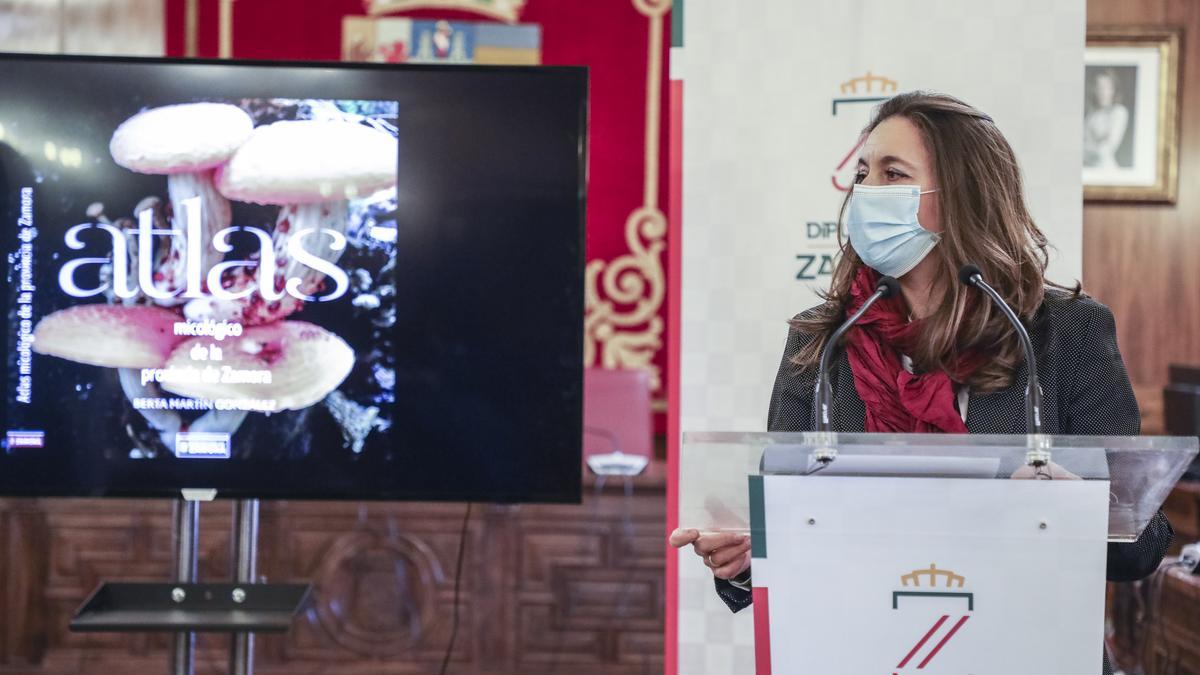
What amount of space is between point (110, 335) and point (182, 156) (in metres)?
0.36

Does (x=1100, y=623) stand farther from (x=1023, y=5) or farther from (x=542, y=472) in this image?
(x=1023, y=5)

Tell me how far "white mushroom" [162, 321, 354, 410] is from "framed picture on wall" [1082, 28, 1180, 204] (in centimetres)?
392

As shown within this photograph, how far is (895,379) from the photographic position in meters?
1.46

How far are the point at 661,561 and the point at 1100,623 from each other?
7.81 ft

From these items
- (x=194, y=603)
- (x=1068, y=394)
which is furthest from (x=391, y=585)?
(x=1068, y=394)

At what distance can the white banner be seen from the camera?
213 cm

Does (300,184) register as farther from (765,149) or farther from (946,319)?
(946,319)

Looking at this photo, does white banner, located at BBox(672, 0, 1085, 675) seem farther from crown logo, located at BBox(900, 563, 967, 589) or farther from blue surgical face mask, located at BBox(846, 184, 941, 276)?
crown logo, located at BBox(900, 563, 967, 589)

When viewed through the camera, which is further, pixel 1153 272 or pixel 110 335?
pixel 1153 272

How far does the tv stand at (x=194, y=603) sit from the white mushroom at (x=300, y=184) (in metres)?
0.38

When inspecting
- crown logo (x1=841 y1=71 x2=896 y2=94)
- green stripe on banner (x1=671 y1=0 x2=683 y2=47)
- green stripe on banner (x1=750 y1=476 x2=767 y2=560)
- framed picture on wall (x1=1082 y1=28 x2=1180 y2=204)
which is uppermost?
framed picture on wall (x1=1082 y1=28 x2=1180 y2=204)

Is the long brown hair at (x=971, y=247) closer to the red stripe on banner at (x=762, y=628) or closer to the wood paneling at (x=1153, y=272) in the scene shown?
the red stripe on banner at (x=762, y=628)

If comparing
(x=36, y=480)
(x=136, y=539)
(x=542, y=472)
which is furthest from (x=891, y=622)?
(x=136, y=539)

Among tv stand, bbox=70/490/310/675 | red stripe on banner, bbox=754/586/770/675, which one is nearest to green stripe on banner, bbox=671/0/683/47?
tv stand, bbox=70/490/310/675
